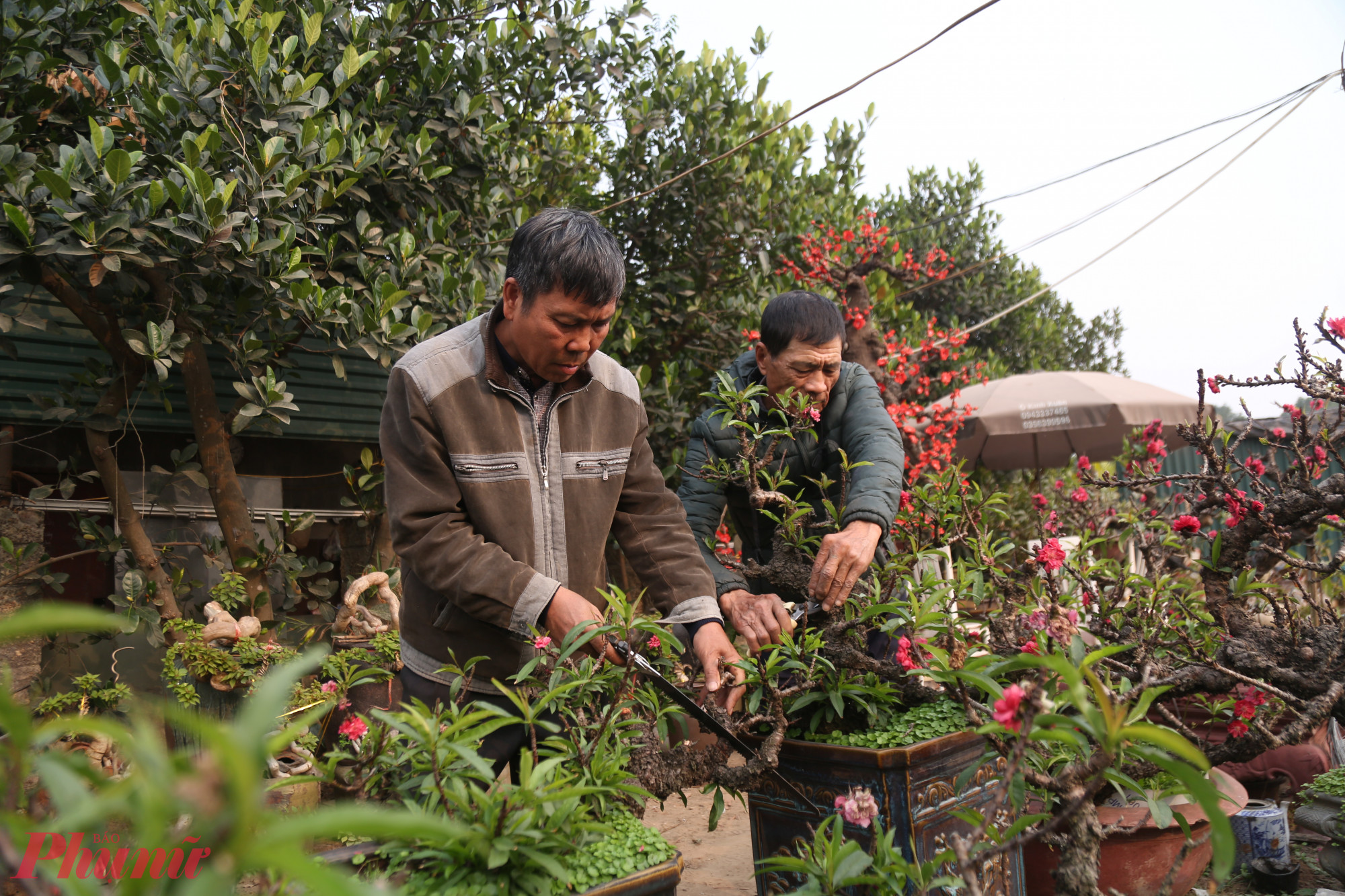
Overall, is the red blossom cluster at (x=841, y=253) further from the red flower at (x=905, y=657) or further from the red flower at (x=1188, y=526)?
the red flower at (x=905, y=657)

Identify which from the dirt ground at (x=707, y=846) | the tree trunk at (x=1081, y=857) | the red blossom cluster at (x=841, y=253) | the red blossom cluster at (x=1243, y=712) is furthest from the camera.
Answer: the red blossom cluster at (x=841, y=253)

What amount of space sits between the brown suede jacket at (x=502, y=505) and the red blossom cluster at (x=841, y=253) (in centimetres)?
404

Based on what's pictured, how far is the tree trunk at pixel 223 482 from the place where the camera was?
179 inches

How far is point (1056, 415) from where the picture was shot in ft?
27.3

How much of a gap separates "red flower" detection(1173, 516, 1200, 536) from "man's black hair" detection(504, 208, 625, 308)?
173cm

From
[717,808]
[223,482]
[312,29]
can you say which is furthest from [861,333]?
[717,808]

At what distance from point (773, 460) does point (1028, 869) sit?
4.96 feet

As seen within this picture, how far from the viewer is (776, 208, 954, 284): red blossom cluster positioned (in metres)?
6.29

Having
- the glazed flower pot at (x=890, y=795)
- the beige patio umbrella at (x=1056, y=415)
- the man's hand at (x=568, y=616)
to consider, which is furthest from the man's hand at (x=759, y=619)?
the beige patio umbrella at (x=1056, y=415)

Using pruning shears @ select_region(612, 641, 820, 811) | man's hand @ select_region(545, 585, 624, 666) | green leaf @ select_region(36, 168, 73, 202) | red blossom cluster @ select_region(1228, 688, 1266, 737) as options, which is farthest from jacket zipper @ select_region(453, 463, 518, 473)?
green leaf @ select_region(36, 168, 73, 202)

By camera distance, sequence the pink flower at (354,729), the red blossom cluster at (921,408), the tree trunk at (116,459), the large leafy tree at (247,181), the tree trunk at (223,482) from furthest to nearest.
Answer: the red blossom cluster at (921,408) → the tree trunk at (223,482) → the tree trunk at (116,459) → the large leafy tree at (247,181) → the pink flower at (354,729)

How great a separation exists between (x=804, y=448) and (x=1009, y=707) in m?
1.76

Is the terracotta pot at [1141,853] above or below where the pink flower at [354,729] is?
below

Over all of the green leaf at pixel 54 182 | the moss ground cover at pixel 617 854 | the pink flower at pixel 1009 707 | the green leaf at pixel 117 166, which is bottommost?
the moss ground cover at pixel 617 854
